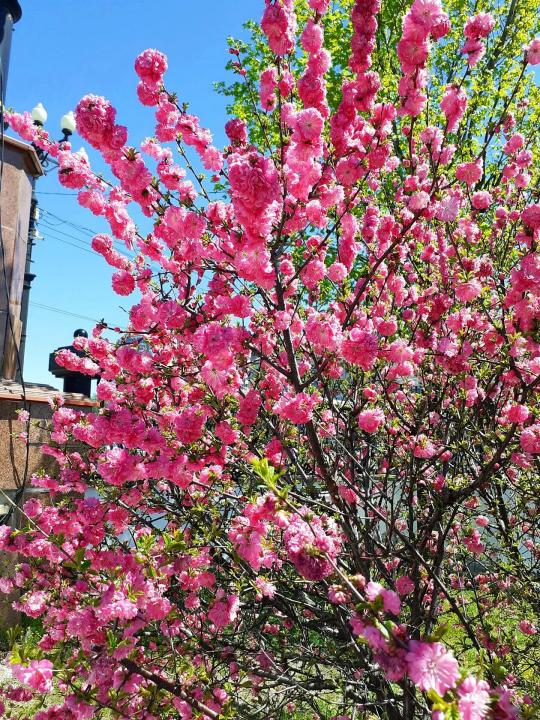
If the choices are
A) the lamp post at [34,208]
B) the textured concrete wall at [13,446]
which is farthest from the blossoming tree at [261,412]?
the lamp post at [34,208]

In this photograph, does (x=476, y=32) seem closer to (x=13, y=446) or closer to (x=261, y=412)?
(x=261, y=412)

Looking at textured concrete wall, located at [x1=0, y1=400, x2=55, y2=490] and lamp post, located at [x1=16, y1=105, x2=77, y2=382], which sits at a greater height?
lamp post, located at [x1=16, y1=105, x2=77, y2=382]

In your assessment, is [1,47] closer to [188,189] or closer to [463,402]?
[188,189]

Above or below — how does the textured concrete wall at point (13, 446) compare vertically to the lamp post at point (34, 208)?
below

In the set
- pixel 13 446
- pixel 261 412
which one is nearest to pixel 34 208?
pixel 13 446

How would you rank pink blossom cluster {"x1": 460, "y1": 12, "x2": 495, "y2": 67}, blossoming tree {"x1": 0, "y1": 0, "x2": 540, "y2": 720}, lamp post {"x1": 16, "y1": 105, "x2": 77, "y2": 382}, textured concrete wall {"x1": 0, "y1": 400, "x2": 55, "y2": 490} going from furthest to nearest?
lamp post {"x1": 16, "y1": 105, "x2": 77, "y2": 382} < textured concrete wall {"x1": 0, "y1": 400, "x2": 55, "y2": 490} < pink blossom cluster {"x1": 460, "y1": 12, "x2": 495, "y2": 67} < blossoming tree {"x1": 0, "y1": 0, "x2": 540, "y2": 720}

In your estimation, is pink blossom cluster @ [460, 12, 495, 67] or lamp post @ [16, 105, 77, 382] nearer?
pink blossom cluster @ [460, 12, 495, 67]

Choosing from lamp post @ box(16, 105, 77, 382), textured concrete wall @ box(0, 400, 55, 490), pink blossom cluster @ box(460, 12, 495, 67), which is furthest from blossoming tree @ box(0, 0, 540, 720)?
lamp post @ box(16, 105, 77, 382)

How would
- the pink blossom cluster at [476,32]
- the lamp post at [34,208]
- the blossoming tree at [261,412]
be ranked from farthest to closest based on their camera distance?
1. the lamp post at [34,208]
2. the pink blossom cluster at [476,32]
3. the blossoming tree at [261,412]

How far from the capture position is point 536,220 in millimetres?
2635

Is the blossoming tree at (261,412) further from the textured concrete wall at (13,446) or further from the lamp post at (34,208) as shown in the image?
the lamp post at (34,208)

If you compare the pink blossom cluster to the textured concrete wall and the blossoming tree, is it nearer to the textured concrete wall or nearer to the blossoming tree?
the blossoming tree

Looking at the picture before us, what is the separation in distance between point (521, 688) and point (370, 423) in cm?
191

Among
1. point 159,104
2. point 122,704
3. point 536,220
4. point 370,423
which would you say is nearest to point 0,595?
point 122,704
